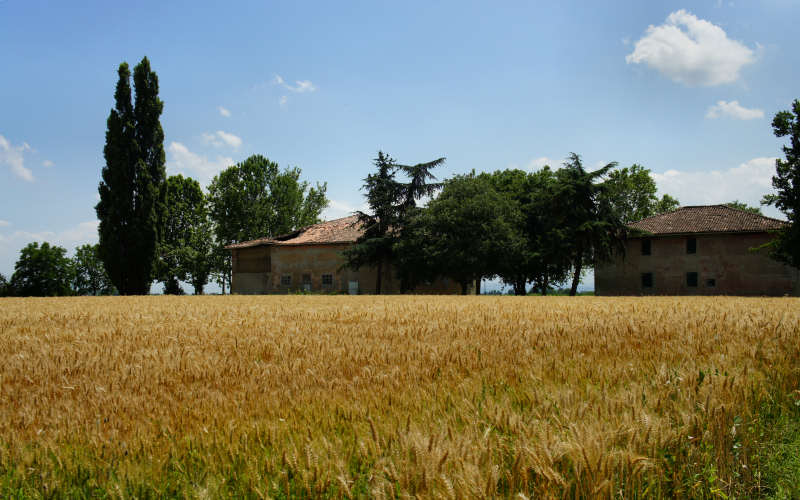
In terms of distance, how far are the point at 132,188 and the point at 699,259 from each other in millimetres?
50044

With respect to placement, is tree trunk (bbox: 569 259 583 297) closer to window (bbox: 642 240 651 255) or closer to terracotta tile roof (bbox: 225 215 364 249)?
window (bbox: 642 240 651 255)

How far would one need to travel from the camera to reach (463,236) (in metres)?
38.6

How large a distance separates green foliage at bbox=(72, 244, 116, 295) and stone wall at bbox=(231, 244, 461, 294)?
30967 mm

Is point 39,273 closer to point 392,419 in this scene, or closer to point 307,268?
point 307,268

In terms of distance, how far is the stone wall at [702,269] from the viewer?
40594 millimetres

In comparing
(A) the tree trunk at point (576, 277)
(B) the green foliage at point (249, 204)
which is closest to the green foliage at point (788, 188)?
(A) the tree trunk at point (576, 277)

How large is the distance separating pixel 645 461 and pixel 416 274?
127ft

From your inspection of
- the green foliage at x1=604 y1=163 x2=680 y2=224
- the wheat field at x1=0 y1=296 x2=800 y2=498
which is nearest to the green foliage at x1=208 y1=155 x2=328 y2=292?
the green foliage at x1=604 y1=163 x2=680 y2=224

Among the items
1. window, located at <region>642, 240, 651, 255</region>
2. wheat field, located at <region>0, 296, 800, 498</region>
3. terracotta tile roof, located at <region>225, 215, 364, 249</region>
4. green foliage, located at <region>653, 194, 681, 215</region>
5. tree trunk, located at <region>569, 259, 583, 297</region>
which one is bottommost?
wheat field, located at <region>0, 296, 800, 498</region>

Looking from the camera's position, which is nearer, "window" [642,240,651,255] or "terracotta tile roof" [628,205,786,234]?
"terracotta tile roof" [628,205,786,234]

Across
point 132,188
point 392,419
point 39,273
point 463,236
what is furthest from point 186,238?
point 392,419

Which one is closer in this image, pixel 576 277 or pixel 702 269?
pixel 702 269

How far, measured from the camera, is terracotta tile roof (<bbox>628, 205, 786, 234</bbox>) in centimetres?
4100

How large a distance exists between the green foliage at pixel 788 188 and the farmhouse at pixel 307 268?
24.9 m
